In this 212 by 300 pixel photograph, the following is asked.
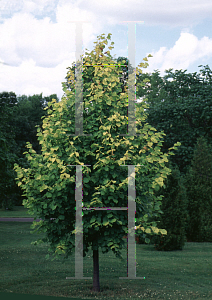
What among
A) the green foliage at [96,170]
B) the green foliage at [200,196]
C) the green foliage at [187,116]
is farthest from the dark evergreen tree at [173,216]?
the green foliage at [187,116]

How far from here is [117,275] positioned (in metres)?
9.12

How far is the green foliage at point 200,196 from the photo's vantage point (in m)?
16.2

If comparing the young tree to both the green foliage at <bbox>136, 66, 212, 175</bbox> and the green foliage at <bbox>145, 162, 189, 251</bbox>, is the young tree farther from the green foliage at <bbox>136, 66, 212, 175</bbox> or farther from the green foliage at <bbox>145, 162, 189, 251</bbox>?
the green foliage at <bbox>136, 66, 212, 175</bbox>

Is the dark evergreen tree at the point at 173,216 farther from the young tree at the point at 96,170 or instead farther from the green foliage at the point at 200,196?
the young tree at the point at 96,170

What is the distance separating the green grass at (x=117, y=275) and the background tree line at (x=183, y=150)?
1983mm

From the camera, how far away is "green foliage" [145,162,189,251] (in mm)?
12945

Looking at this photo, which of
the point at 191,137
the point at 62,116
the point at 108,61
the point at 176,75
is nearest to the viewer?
the point at 62,116

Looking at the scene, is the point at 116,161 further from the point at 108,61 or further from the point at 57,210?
the point at 108,61

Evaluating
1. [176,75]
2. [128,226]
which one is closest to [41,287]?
[128,226]

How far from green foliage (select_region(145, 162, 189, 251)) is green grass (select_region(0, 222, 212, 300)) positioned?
42 centimetres

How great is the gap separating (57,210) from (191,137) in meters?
17.1

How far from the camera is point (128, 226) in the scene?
6434mm

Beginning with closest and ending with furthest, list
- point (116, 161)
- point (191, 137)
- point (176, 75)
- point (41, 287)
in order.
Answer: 1. point (116, 161)
2. point (41, 287)
3. point (191, 137)
4. point (176, 75)

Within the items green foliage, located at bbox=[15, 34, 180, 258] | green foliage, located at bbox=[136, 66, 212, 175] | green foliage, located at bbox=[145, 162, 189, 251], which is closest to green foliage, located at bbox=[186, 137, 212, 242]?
green foliage, located at bbox=[145, 162, 189, 251]
